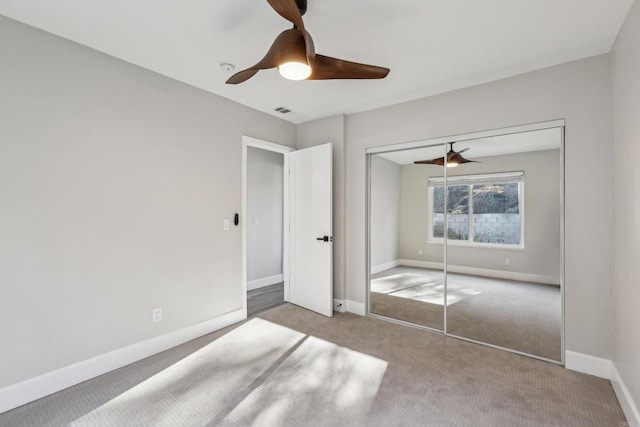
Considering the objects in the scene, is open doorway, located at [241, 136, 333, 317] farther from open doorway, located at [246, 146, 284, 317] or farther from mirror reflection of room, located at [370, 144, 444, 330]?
mirror reflection of room, located at [370, 144, 444, 330]

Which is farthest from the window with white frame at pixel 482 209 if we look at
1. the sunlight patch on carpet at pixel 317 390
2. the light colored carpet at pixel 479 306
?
the sunlight patch on carpet at pixel 317 390

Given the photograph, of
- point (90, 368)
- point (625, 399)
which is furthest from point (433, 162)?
point (90, 368)

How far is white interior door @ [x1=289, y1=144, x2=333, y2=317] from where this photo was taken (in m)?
3.66

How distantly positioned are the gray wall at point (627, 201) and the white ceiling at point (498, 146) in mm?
454

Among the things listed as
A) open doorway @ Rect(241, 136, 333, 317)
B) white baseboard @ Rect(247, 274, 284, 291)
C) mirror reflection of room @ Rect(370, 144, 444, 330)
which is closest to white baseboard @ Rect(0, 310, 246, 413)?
open doorway @ Rect(241, 136, 333, 317)

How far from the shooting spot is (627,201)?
74.6 inches

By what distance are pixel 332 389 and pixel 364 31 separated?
262cm

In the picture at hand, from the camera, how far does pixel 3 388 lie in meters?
1.90

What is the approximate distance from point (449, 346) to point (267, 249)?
3329mm

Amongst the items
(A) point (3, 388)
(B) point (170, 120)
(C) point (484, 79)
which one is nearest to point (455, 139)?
(C) point (484, 79)

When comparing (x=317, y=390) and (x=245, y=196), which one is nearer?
(x=317, y=390)

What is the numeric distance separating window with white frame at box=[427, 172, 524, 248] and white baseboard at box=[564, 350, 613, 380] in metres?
1.00

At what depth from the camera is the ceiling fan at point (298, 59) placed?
1.45 m

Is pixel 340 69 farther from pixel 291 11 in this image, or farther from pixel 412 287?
pixel 412 287
